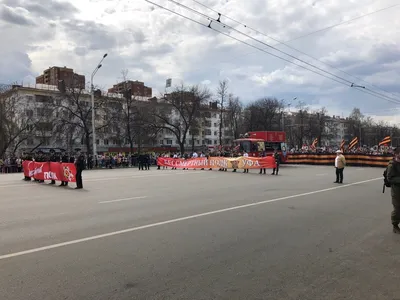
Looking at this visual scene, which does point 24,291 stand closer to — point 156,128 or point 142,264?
point 142,264

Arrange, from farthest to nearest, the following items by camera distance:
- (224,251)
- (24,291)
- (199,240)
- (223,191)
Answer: (223,191) → (199,240) → (224,251) → (24,291)

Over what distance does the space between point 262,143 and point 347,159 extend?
8.90 m

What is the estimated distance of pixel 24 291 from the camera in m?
4.09

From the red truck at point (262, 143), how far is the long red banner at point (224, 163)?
697 cm

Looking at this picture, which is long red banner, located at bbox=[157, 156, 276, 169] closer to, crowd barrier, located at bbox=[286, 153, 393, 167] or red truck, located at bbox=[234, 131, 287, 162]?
red truck, located at bbox=[234, 131, 287, 162]

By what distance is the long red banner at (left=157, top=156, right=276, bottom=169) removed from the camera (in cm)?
2442

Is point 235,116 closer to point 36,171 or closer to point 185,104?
point 185,104

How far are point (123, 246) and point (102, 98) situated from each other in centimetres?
4638

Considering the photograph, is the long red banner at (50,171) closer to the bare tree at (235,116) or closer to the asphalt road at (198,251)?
the asphalt road at (198,251)

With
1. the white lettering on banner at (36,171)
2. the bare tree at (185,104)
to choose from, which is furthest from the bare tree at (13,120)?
the white lettering on banner at (36,171)

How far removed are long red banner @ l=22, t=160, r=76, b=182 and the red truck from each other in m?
20.6

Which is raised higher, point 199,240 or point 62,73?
point 62,73

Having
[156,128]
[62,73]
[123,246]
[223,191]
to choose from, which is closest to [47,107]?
[156,128]

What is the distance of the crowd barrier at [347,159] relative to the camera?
33094 millimetres
